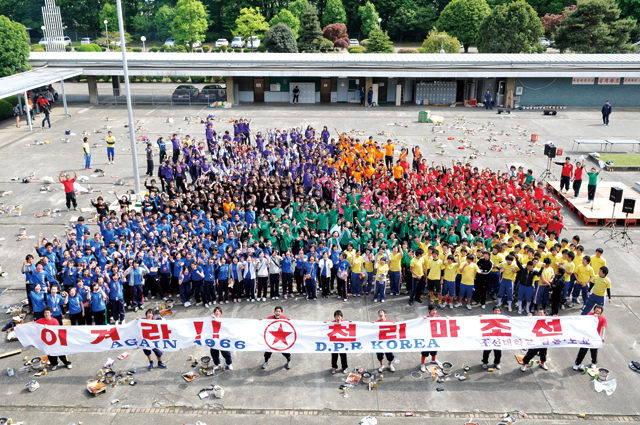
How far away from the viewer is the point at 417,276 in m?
13.5

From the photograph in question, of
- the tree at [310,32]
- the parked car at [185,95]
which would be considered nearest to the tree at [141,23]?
the tree at [310,32]

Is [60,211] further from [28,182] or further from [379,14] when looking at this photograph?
[379,14]

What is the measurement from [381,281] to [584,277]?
4910 mm

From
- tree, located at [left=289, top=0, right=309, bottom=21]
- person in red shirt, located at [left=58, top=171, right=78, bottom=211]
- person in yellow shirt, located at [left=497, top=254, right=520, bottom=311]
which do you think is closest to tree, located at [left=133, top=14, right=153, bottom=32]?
tree, located at [left=289, top=0, right=309, bottom=21]

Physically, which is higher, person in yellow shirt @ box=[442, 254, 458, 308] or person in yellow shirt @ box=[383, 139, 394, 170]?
person in yellow shirt @ box=[383, 139, 394, 170]

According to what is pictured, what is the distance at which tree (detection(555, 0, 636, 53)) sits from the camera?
165ft

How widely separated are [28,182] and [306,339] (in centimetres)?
1779

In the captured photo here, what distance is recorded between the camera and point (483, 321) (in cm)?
1097

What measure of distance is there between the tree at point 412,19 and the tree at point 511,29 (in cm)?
2453

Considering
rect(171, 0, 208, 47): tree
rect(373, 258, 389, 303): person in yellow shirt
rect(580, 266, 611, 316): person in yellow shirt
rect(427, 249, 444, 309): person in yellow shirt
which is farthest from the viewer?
rect(171, 0, 208, 47): tree

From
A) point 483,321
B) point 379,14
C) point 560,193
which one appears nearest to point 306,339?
point 483,321

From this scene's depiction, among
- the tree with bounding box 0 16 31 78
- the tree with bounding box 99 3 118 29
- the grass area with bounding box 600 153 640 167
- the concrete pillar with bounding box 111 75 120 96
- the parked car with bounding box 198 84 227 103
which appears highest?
the tree with bounding box 99 3 118 29

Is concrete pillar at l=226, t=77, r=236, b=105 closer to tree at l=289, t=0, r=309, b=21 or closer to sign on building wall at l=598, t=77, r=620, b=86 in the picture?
sign on building wall at l=598, t=77, r=620, b=86

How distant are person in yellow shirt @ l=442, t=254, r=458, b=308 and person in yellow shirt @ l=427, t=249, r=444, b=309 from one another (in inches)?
5.5
